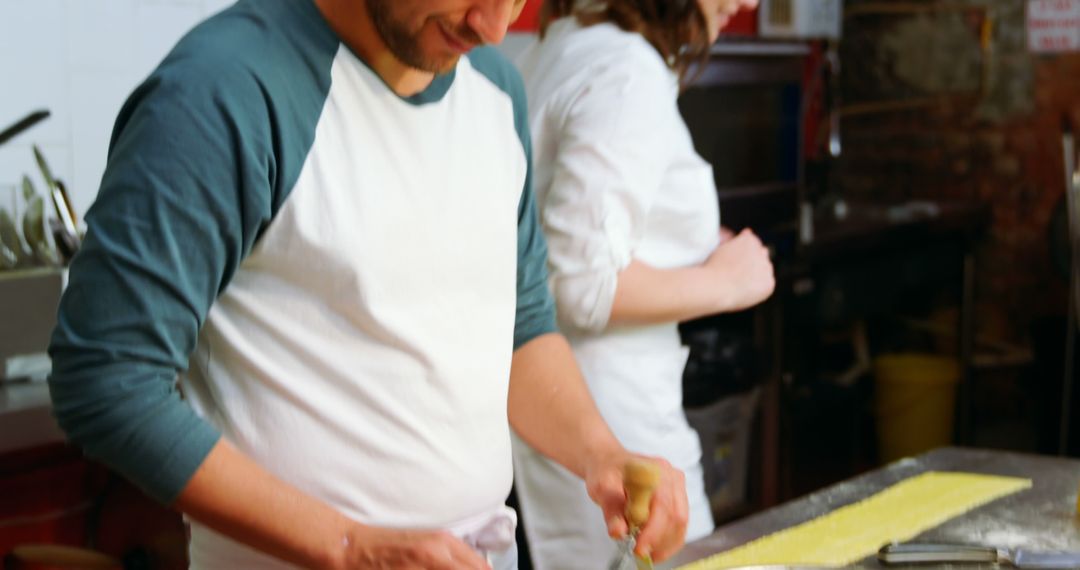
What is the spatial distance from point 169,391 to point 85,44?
5.03 ft

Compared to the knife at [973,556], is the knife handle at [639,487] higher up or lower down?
higher up

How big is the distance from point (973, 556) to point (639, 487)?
0.40 meters

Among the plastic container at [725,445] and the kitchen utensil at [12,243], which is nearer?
the kitchen utensil at [12,243]

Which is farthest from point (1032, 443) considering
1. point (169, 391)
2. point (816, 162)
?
point (169, 391)

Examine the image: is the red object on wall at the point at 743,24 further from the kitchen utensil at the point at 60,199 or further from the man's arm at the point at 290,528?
the man's arm at the point at 290,528

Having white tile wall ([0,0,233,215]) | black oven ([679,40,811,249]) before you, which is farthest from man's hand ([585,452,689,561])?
black oven ([679,40,811,249])

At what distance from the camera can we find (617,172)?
151 centimetres

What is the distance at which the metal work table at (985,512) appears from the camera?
1339 millimetres

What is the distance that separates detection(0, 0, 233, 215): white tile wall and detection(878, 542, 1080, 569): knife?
5.20 ft

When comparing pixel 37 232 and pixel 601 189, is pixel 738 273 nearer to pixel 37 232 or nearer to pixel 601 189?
pixel 601 189

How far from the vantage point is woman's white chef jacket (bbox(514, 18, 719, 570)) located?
1.51 m

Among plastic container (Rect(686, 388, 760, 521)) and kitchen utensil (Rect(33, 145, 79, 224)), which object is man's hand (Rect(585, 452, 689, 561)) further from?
plastic container (Rect(686, 388, 760, 521))

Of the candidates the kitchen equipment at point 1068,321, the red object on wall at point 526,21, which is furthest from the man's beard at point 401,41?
the kitchen equipment at point 1068,321

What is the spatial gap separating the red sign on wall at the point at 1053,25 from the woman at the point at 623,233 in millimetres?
2821
